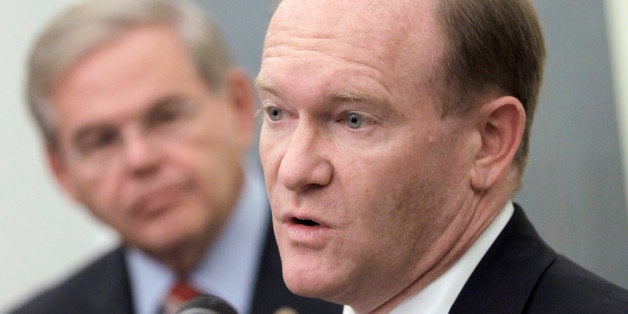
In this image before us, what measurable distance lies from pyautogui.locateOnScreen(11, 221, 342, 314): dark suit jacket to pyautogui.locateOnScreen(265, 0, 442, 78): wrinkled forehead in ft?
5.70

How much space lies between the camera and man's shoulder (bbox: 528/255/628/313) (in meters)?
2.17

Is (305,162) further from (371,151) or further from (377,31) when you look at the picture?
(377,31)

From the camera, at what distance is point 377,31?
223 centimetres

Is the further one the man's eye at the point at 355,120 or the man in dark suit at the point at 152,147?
the man in dark suit at the point at 152,147

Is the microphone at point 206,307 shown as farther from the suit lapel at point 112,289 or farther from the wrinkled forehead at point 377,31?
the suit lapel at point 112,289

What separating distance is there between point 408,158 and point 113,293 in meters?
2.50

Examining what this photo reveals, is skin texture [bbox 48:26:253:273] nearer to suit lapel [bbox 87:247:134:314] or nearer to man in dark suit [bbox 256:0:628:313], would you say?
suit lapel [bbox 87:247:134:314]

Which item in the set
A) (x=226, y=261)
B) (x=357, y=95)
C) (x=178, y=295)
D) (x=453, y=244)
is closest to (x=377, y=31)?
(x=357, y=95)

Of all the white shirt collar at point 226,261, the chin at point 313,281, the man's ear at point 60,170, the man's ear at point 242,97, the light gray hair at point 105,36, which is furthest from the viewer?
the man's ear at point 60,170

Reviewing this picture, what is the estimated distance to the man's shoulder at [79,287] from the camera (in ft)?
15.0

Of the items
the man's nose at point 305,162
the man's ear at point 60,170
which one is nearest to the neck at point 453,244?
the man's nose at point 305,162

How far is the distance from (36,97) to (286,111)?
2817mm

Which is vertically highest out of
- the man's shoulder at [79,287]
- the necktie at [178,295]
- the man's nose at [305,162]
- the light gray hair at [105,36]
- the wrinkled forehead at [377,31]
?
the wrinkled forehead at [377,31]

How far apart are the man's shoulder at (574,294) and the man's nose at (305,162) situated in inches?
18.8
